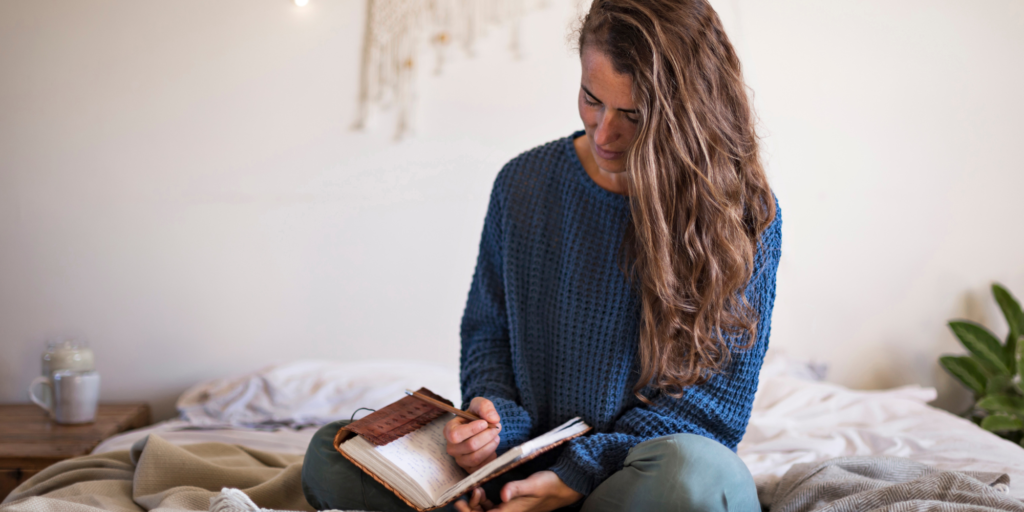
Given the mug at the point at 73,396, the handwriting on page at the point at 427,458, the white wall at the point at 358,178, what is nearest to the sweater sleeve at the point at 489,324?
the handwriting on page at the point at 427,458

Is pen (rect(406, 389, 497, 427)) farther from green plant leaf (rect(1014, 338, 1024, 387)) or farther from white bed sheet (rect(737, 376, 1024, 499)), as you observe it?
green plant leaf (rect(1014, 338, 1024, 387))

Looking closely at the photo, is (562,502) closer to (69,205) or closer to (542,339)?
(542,339)

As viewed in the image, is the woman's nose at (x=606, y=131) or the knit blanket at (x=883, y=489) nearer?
the knit blanket at (x=883, y=489)

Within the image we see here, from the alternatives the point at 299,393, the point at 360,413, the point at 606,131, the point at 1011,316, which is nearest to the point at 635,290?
the point at 606,131

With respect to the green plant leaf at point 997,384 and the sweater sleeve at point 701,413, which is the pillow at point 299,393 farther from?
the green plant leaf at point 997,384

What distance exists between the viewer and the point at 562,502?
0.94m

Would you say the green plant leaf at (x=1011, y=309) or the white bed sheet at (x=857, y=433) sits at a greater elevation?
the green plant leaf at (x=1011, y=309)

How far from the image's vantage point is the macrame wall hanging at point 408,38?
83.3 inches

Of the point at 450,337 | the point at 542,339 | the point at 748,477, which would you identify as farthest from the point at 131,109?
the point at 748,477

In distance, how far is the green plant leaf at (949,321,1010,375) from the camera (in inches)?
84.4

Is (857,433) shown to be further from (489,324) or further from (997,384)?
(489,324)

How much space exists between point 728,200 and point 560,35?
53.6 inches

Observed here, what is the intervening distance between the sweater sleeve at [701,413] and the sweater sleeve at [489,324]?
0.64ft

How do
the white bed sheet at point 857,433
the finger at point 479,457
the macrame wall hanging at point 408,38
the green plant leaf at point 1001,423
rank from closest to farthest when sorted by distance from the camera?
the finger at point 479,457, the white bed sheet at point 857,433, the green plant leaf at point 1001,423, the macrame wall hanging at point 408,38
